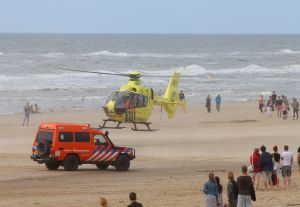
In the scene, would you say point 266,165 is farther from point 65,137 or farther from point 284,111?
point 284,111

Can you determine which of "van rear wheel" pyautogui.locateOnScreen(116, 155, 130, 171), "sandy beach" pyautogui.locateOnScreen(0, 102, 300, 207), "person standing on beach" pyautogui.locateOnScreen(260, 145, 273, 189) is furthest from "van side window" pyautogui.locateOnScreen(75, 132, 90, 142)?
"person standing on beach" pyautogui.locateOnScreen(260, 145, 273, 189)

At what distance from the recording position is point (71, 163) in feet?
81.2

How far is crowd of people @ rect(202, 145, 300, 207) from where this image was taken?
15664 mm

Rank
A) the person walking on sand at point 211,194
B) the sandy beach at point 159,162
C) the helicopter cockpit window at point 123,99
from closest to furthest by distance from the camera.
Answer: the person walking on sand at point 211,194 < the sandy beach at point 159,162 < the helicopter cockpit window at point 123,99

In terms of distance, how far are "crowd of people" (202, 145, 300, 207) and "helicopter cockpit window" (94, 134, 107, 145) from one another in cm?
512

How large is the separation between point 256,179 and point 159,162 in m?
6.29

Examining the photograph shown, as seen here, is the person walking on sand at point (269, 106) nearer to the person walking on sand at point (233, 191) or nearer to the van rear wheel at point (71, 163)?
the van rear wheel at point (71, 163)

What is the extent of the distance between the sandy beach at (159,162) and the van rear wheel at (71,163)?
32 cm

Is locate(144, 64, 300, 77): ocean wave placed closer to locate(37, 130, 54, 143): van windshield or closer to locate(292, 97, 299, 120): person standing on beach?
locate(292, 97, 299, 120): person standing on beach

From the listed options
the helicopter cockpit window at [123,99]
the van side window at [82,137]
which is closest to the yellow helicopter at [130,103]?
the helicopter cockpit window at [123,99]

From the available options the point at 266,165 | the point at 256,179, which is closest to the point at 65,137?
the point at 256,179

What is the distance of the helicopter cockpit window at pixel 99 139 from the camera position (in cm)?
2505

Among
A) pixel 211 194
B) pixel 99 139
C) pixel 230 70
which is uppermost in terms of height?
pixel 230 70

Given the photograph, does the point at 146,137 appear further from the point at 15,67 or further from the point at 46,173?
the point at 15,67
